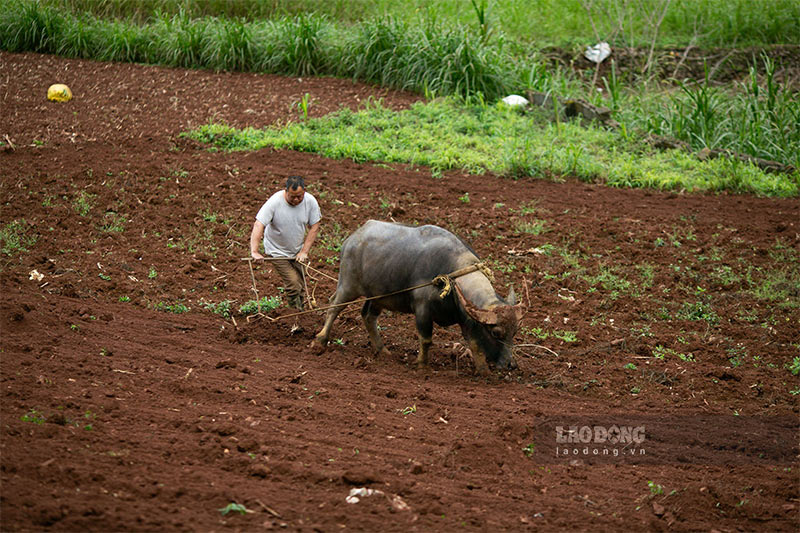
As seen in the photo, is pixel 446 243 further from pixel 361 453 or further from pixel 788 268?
pixel 788 268

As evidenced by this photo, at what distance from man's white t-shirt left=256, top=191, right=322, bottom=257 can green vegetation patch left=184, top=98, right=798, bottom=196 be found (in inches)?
182

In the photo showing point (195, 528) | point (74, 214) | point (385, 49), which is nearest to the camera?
point (195, 528)

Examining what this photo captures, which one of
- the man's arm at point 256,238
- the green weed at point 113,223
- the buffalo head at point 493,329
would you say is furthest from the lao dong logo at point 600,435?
the green weed at point 113,223

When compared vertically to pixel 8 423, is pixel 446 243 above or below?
above

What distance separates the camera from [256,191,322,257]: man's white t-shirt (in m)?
8.47

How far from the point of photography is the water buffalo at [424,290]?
24.2 feet

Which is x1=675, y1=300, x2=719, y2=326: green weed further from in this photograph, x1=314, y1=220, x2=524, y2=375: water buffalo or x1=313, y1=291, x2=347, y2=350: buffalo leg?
x1=313, y1=291, x2=347, y2=350: buffalo leg

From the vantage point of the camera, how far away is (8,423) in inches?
221

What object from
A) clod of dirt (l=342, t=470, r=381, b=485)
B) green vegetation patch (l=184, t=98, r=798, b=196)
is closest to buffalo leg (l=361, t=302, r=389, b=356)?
clod of dirt (l=342, t=470, r=381, b=485)

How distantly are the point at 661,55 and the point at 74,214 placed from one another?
13.6m

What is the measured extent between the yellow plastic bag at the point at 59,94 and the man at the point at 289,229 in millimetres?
8670

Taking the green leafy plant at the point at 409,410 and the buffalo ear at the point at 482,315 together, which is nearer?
the green leafy plant at the point at 409,410

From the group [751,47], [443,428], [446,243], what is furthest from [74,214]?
[751,47]

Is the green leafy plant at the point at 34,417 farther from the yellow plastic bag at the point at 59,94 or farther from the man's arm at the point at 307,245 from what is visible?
the yellow plastic bag at the point at 59,94
